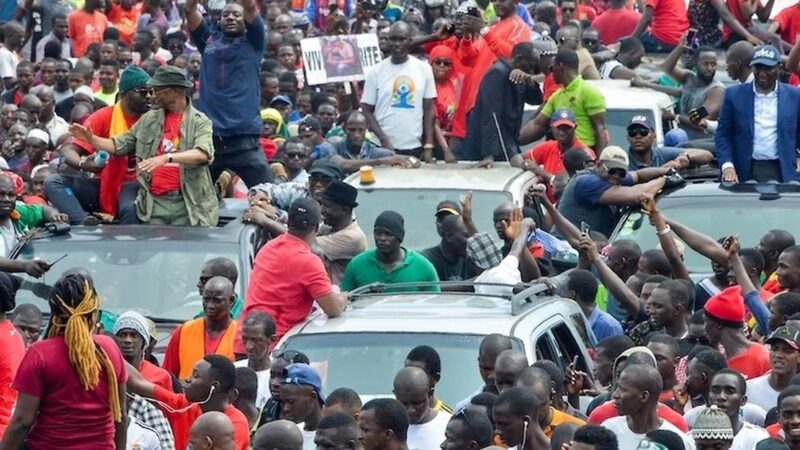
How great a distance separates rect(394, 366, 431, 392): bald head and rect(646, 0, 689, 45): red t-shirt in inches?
499

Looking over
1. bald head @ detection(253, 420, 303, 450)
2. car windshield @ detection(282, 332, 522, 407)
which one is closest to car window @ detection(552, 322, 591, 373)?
car windshield @ detection(282, 332, 522, 407)

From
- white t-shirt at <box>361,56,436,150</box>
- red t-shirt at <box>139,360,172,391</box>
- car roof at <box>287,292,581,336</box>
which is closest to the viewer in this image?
red t-shirt at <box>139,360,172,391</box>

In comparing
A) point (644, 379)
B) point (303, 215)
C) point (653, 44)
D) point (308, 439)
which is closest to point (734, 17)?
point (653, 44)

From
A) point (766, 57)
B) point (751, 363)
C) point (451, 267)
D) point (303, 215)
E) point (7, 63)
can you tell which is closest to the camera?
point (751, 363)

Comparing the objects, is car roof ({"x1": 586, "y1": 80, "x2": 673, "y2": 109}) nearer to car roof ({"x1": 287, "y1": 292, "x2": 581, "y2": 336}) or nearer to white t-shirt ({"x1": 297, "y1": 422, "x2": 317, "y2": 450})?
car roof ({"x1": 287, "y1": 292, "x2": 581, "y2": 336})

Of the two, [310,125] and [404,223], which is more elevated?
[404,223]

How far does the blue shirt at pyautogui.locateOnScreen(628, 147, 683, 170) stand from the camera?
15673 millimetres

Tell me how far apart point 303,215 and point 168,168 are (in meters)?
2.13

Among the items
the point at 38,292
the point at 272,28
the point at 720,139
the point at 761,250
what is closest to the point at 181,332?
the point at 38,292

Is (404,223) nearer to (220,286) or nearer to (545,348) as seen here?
(220,286)

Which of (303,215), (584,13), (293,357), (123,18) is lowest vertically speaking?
(584,13)

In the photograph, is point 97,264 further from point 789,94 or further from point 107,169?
point 789,94

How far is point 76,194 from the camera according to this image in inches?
553

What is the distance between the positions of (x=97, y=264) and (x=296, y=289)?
171 cm
